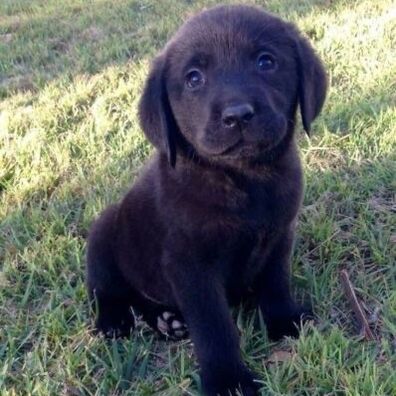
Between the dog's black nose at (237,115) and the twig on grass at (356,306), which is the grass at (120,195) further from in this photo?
the dog's black nose at (237,115)

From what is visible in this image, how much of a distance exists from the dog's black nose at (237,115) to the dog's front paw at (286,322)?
0.96 m

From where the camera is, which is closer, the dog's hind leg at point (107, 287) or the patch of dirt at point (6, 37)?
the dog's hind leg at point (107, 287)

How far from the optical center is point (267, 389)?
2.79 m

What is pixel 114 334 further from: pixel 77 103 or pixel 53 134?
pixel 77 103

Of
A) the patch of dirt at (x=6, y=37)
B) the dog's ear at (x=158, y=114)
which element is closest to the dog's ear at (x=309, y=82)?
the dog's ear at (x=158, y=114)

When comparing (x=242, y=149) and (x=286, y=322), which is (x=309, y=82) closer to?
(x=242, y=149)

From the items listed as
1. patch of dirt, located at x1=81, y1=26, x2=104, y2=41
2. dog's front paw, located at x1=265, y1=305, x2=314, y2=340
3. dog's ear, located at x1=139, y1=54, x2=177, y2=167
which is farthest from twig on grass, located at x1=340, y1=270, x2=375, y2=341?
patch of dirt, located at x1=81, y1=26, x2=104, y2=41

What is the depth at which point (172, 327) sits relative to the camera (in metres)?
3.23

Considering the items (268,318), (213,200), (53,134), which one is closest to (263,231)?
(213,200)

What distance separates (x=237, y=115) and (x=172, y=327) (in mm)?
1084

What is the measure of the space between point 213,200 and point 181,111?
1.23ft

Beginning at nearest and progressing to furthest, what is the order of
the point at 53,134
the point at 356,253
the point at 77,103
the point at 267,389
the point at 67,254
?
the point at 267,389
the point at 356,253
the point at 67,254
the point at 53,134
the point at 77,103

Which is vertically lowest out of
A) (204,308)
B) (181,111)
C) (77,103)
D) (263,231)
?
(77,103)

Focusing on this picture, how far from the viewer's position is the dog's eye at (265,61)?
2846 millimetres
